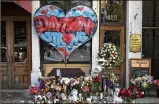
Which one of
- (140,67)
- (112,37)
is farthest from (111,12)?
(140,67)

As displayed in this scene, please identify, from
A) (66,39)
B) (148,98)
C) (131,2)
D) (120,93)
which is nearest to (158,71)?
(148,98)

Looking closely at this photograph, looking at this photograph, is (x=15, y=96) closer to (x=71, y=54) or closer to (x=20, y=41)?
(x=20, y=41)

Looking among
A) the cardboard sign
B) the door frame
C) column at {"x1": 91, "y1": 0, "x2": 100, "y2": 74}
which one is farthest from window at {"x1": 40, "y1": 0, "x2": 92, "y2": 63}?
the cardboard sign

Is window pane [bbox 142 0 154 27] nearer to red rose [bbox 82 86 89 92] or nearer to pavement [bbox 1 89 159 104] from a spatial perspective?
pavement [bbox 1 89 159 104]

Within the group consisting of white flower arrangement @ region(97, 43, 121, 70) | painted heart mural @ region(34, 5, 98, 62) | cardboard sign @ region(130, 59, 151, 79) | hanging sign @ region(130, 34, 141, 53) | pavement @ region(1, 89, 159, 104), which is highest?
painted heart mural @ region(34, 5, 98, 62)

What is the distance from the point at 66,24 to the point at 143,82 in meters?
3.17

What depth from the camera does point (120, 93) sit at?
6.96 meters

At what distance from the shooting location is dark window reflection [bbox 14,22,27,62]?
38.6 ft

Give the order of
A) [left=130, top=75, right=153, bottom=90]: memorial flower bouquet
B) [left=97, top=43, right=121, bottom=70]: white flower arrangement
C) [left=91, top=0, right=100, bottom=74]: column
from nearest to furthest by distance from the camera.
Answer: [left=97, top=43, right=121, bottom=70]: white flower arrangement < [left=130, top=75, right=153, bottom=90]: memorial flower bouquet < [left=91, top=0, right=100, bottom=74]: column

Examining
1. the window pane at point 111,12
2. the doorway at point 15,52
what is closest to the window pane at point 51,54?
the doorway at point 15,52

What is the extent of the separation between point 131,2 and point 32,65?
3.89m

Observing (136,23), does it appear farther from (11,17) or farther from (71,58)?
(11,17)

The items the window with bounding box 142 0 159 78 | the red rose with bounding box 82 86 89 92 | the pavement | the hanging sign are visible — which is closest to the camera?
the red rose with bounding box 82 86 89 92

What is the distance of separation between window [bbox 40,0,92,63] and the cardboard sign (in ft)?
5.02
